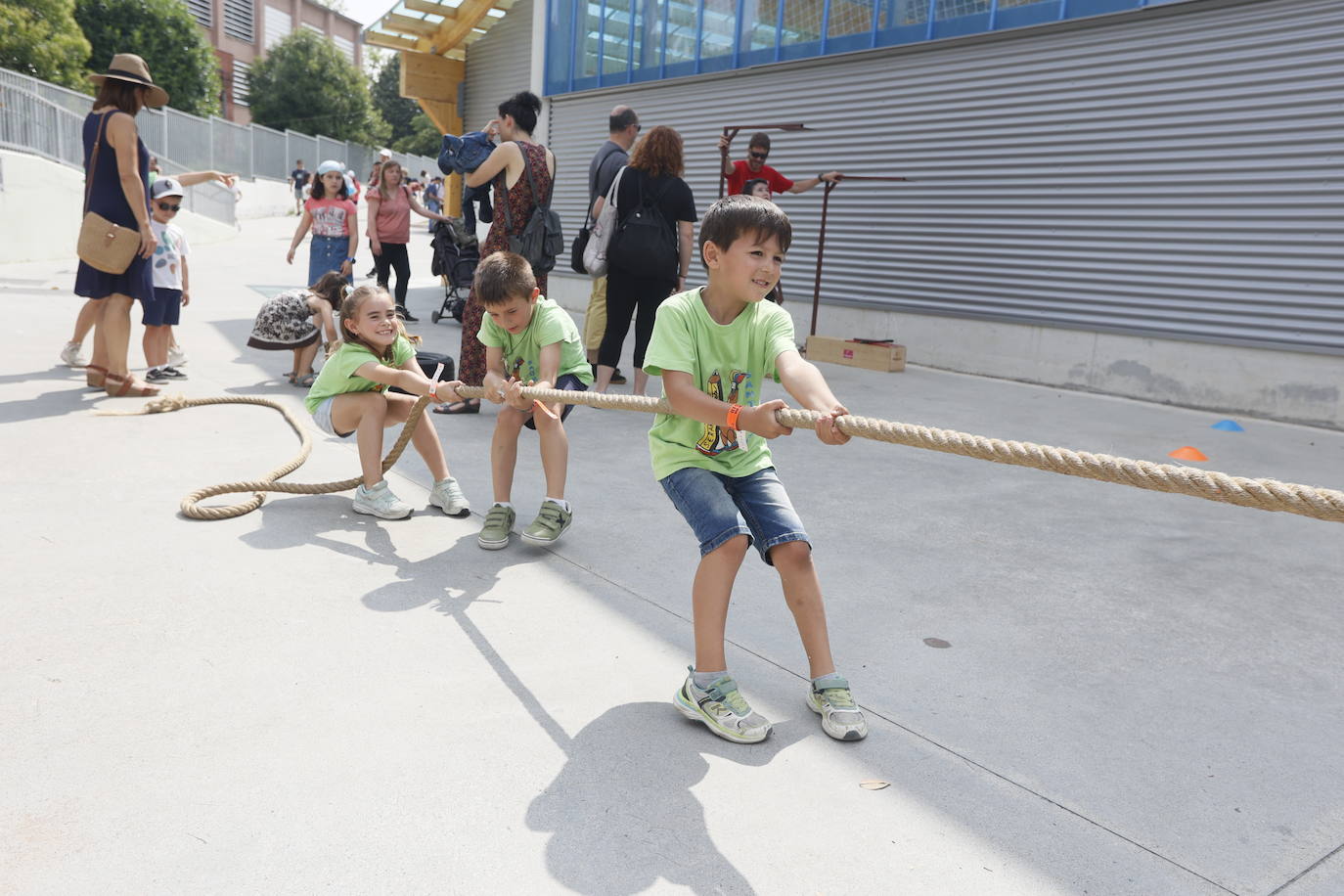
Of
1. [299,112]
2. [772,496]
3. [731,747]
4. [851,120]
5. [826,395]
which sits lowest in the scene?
[731,747]

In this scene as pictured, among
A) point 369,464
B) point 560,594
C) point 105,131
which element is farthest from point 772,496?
point 105,131

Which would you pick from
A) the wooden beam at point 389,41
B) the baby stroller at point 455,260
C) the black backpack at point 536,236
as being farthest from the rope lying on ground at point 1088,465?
the wooden beam at point 389,41

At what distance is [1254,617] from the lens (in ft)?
11.0

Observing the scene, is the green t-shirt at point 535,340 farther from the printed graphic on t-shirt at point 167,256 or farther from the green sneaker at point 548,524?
the printed graphic on t-shirt at point 167,256

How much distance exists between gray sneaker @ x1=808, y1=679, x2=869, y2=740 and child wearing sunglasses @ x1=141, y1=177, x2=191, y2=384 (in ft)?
17.6

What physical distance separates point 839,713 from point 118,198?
17.6 feet

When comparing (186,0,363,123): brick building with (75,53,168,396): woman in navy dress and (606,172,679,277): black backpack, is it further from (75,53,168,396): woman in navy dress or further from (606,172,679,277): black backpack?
(606,172,679,277): black backpack

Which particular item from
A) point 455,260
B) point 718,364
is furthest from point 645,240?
point 455,260

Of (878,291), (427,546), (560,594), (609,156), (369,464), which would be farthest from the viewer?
(878,291)

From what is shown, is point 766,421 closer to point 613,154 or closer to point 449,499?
point 449,499

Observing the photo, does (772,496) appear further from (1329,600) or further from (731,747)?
(1329,600)

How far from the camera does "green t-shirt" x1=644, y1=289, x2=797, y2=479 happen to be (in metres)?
2.63

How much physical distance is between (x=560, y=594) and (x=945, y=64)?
301 inches

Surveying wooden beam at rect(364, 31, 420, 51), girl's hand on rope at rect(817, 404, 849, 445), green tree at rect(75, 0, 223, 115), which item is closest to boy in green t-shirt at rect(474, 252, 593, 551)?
girl's hand on rope at rect(817, 404, 849, 445)
